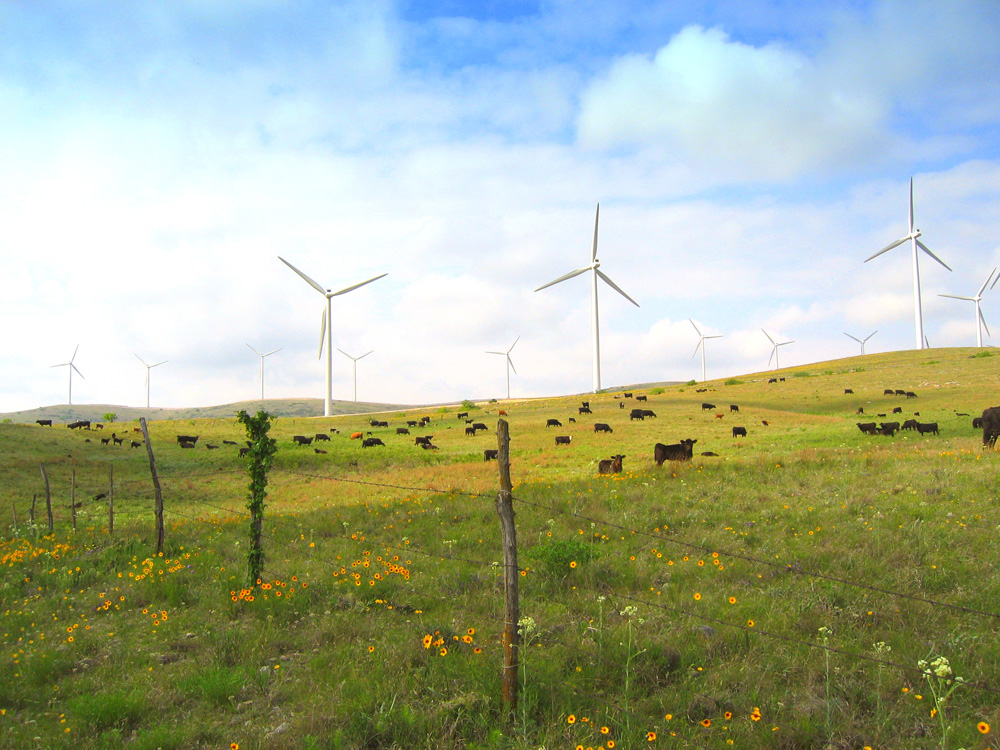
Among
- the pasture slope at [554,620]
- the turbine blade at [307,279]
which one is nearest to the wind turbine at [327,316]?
the turbine blade at [307,279]

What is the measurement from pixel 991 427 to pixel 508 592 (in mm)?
23919

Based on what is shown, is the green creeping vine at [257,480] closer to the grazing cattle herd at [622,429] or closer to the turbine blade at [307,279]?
the grazing cattle herd at [622,429]

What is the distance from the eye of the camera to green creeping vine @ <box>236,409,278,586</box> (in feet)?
34.7

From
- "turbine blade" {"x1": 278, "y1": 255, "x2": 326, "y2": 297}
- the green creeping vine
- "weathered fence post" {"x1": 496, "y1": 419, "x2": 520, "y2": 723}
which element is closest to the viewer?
"weathered fence post" {"x1": 496, "y1": 419, "x2": 520, "y2": 723}

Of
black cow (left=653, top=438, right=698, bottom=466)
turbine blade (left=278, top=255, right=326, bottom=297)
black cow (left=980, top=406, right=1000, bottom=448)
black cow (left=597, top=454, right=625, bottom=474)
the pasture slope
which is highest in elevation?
turbine blade (left=278, top=255, right=326, bottom=297)

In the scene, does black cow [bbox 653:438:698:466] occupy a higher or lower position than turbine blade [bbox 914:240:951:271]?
lower

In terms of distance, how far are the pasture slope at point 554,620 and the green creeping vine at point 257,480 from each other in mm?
341

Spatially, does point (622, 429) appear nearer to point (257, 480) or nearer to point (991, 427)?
point (991, 427)

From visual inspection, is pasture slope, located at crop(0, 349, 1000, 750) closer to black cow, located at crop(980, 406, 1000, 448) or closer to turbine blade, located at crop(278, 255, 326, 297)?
black cow, located at crop(980, 406, 1000, 448)

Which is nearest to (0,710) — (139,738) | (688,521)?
(139,738)

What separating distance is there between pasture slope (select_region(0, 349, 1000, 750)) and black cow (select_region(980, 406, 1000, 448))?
11.4 feet

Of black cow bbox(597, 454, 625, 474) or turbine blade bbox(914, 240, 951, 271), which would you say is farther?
turbine blade bbox(914, 240, 951, 271)

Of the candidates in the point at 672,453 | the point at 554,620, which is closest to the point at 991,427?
the point at 672,453

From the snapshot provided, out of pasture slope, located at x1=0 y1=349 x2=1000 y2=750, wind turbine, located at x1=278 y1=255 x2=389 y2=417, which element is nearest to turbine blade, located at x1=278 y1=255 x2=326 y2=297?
wind turbine, located at x1=278 y1=255 x2=389 y2=417
